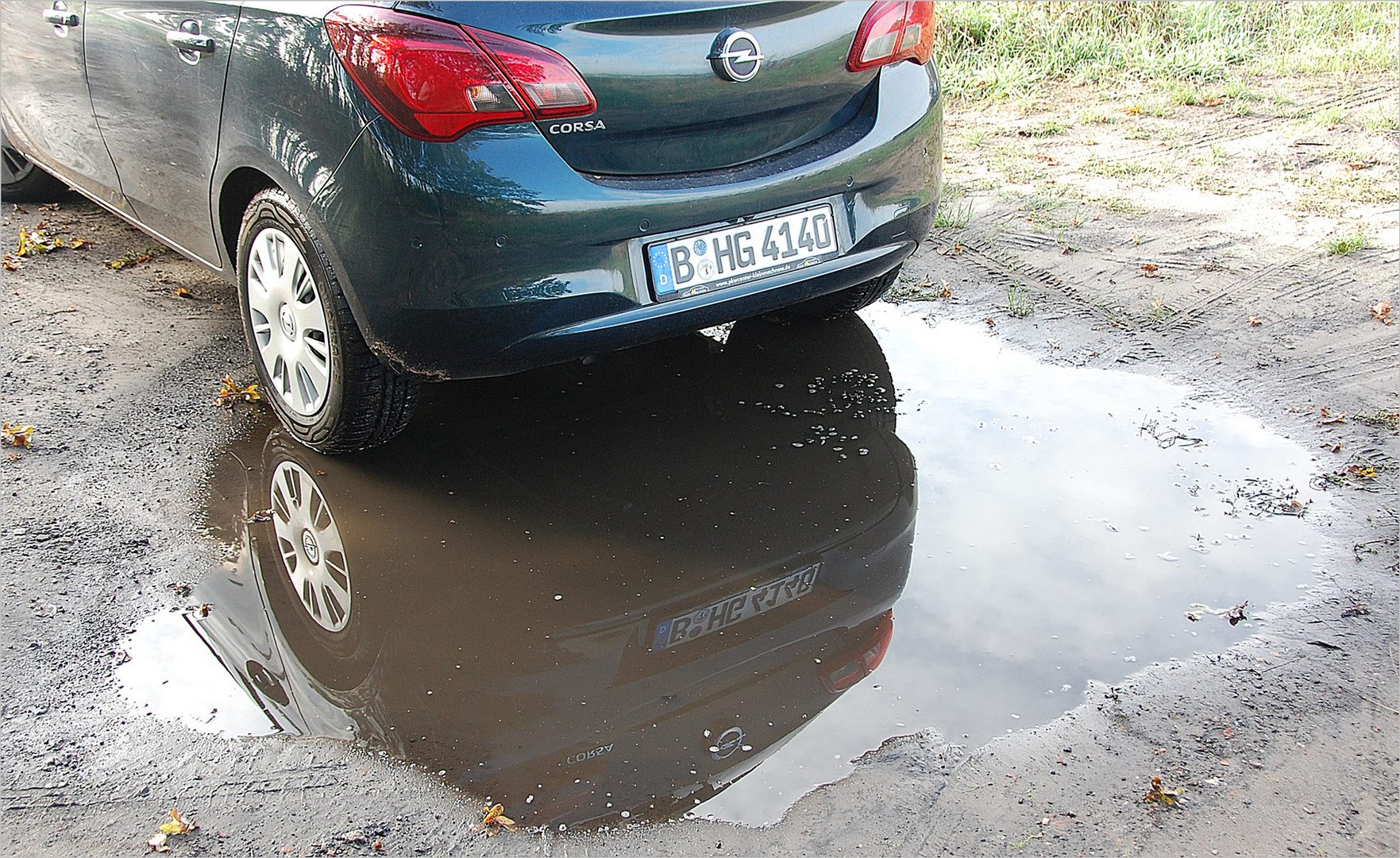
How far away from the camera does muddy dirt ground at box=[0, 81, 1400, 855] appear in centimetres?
196

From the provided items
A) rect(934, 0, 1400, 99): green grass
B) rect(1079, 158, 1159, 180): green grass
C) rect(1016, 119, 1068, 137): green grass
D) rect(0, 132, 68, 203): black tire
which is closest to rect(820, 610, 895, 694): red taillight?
rect(1079, 158, 1159, 180): green grass

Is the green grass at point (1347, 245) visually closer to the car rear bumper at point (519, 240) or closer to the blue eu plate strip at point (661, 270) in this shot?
the car rear bumper at point (519, 240)

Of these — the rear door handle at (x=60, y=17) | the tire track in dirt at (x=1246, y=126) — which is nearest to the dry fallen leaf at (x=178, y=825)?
the rear door handle at (x=60, y=17)

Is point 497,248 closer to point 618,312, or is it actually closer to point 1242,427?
point 618,312

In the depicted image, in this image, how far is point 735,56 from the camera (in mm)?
2658

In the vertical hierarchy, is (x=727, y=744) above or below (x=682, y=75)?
below

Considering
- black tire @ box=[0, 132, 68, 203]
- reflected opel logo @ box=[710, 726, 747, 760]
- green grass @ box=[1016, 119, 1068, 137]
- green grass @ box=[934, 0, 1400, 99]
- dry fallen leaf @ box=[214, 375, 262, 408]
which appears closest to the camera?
reflected opel logo @ box=[710, 726, 747, 760]

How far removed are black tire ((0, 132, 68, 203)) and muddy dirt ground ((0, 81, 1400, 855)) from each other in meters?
0.13

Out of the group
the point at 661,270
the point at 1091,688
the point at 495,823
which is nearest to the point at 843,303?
the point at 661,270

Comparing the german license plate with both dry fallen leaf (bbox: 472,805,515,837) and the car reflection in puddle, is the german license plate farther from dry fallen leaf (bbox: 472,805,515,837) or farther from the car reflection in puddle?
dry fallen leaf (bbox: 472,805,515,837)

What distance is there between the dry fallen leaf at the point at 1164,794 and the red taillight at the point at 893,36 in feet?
6.25

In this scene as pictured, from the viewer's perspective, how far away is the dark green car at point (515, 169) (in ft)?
8.11

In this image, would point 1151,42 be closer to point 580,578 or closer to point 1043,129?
point 1043,129

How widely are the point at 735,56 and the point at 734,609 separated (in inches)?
52.5
